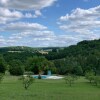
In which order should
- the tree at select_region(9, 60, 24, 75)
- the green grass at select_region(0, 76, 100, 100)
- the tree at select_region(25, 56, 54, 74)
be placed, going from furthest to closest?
1. the tree at select_region(25, 56, 54, 74)
2. the tree at select_region(9, 60, 24, 75)
3. the green grass at select_region(0, 76, 100, 100)

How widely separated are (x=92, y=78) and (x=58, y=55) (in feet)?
319

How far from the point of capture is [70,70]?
11581cm

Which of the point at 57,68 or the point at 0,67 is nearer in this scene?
the point at 0,67

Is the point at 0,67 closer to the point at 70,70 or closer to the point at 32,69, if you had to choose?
the point at 32,69

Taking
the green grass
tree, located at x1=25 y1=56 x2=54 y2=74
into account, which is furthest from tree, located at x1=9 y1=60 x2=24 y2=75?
the green grass

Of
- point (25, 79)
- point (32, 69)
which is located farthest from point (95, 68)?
point (25, 79)

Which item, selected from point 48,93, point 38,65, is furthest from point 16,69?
point 48,93

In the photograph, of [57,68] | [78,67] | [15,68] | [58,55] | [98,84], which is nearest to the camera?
[98,84]

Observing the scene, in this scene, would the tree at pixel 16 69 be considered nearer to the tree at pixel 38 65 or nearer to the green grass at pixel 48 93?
the tree at pixel 38 65

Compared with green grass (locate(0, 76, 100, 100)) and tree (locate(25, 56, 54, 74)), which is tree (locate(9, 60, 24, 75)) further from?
green grass (locate(0, 76, 100, 100))

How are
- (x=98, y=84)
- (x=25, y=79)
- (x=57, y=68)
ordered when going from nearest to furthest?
(x=25, y=79) → (x=98, y=84) → (x=57, y=68)

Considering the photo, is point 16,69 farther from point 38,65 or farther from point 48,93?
point 48,93

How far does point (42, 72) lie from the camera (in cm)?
12494

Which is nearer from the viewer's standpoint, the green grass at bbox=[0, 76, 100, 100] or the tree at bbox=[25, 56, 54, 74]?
the green grass at bbox=[0, 76, 100, 100]
